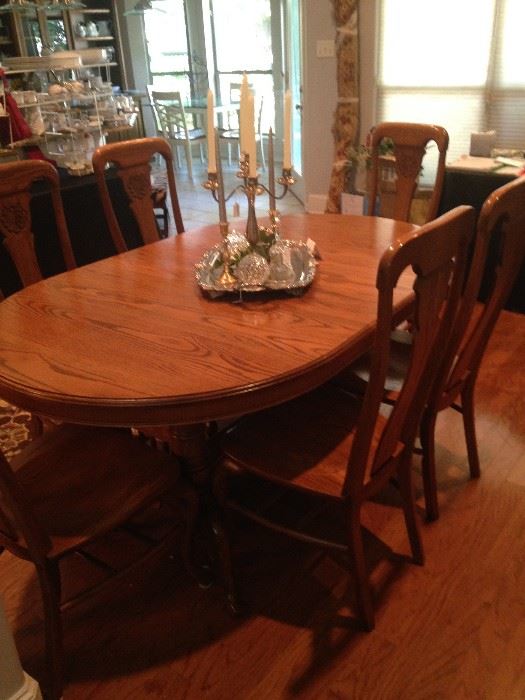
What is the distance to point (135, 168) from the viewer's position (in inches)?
88.4

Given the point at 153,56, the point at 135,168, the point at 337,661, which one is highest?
the point at 153,56

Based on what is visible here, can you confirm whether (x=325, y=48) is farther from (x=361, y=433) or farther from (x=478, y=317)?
(x=361, y=433)

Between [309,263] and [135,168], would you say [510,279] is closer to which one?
[309,263]

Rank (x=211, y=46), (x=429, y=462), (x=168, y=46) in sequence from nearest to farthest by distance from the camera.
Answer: (x=429, y=462) < (x=211, y=46) < (x=168, y=46)

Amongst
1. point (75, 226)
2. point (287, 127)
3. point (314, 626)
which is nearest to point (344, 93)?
point (75, 226)

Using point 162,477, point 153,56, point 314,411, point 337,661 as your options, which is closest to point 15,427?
point 162,477

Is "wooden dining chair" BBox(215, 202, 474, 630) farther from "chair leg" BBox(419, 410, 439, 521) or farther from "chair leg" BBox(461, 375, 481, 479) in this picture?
"chair leg" BBox(461, 375, 481, 479)

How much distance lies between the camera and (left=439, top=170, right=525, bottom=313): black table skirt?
310 centimetres

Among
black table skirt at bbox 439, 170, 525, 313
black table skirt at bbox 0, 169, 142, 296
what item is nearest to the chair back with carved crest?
black table skirt at bbox 0, 169, 142, 296

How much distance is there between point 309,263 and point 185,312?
0.41 m

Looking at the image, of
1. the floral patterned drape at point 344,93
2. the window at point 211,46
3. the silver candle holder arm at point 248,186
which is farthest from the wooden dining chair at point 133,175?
the window at point 211,46

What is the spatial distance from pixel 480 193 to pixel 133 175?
1.87 metres

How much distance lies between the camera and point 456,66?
383cm

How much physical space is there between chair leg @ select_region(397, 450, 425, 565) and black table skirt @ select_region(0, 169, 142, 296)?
229 centimetres
